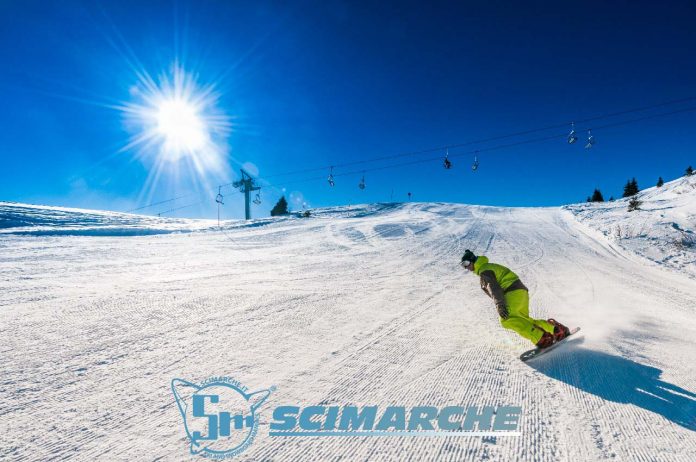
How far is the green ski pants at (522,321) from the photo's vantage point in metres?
3.81

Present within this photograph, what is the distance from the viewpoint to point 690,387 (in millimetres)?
3129

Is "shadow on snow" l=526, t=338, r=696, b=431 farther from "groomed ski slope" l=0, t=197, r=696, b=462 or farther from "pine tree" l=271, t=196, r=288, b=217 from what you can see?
"pine tree" l=271, t=196, r=288, b=217

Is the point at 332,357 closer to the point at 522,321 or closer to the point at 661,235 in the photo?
the point at 522,321

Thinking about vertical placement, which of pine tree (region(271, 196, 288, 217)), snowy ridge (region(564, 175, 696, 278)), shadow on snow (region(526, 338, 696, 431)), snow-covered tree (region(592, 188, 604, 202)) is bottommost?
shadow on snow (region(526, 338, 696, 431))

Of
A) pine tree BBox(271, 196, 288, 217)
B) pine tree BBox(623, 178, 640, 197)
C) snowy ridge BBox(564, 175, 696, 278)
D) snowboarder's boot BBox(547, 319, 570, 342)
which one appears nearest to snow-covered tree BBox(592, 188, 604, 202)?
pine tree BBox(623, 178, 640, 197)

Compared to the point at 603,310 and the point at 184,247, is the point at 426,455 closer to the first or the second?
the point at 603,310

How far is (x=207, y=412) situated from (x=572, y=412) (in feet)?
10.1

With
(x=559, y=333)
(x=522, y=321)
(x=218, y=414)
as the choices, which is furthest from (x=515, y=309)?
(x=218, y=414)

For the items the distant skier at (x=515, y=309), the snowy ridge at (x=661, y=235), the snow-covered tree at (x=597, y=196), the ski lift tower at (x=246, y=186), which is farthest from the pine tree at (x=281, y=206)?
the snow-covered tree at (x=597, y=196)

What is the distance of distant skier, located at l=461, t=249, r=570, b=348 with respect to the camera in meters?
3.80

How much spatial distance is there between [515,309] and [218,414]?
3595 mm

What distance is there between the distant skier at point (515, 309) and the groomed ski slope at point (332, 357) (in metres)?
0.25

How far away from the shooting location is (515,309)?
401 cm

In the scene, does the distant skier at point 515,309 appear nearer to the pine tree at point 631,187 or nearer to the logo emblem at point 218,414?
the logo emblem at point 218,414
